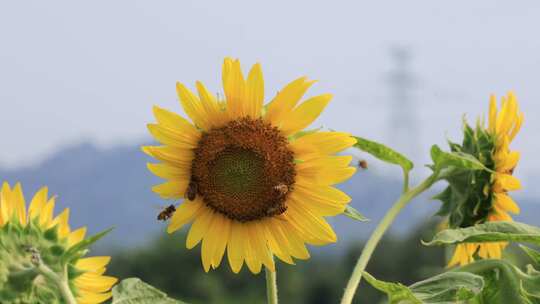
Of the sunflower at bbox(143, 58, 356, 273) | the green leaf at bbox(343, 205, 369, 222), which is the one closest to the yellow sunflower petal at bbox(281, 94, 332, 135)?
the sunflower at bbox(143, 58, 356, 273)

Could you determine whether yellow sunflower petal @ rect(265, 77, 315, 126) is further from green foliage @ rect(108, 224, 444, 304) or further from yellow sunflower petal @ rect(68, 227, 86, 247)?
green foliage @ rect(108, 224, 444, 304)

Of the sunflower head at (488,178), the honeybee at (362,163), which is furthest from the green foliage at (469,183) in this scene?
the honeybee at (362,163)

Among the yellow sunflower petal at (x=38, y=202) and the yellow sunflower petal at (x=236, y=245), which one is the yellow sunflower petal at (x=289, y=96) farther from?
the yellow sunflower petal at (x=38, y=202)

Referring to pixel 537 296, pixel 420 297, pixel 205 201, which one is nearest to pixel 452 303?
pixel 420 297

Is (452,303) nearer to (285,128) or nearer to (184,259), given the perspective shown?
(285,128)

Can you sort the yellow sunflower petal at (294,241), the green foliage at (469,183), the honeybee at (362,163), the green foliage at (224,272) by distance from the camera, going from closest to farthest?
the yellow sunflower petal at (294,241), the honeybee at (362,163), the green foliage at (469,183), the green foliage at (224,272)

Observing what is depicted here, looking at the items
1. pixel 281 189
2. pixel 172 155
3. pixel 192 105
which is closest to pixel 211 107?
pixel 192 105

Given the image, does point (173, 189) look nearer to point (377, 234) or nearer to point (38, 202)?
point (38, 202)
